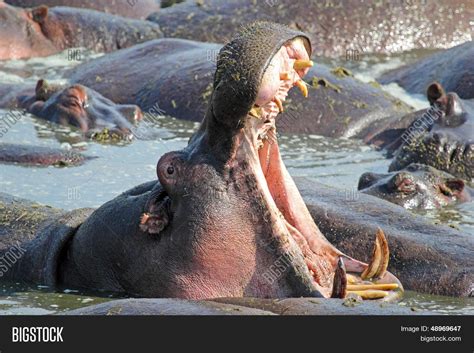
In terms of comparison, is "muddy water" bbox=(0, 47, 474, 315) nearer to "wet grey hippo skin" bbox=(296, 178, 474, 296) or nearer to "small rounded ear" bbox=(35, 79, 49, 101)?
"wet grey hippo skin" bbox=(296, 178, 474, 296)

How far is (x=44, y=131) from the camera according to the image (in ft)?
41.5

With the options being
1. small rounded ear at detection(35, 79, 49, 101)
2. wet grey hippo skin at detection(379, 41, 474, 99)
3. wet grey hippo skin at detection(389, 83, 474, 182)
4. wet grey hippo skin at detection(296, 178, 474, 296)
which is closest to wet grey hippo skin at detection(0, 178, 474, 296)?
wet grey hippo skin at detection(296, 178, 474, 296)

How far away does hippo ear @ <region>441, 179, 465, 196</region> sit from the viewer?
994 centimetres

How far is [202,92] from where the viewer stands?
13492 mm

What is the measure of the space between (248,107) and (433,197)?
13.4 ft

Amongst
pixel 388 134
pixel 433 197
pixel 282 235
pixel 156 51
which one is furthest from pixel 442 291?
pixel 156 51

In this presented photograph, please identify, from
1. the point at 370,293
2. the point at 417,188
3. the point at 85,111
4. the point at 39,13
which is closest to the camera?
the point at 370,293

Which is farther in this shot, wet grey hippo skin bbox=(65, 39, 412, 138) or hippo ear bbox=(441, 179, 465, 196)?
wet grey hippo skin bbox=(65, 39, 412, 138)

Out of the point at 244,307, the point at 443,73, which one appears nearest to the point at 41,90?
the point at 443,73

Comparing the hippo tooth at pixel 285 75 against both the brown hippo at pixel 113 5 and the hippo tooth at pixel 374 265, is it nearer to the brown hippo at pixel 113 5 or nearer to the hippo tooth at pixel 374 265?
the hippo tooth at pixel 374 265

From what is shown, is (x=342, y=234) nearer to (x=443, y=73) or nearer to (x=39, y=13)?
(x=443, y=73)

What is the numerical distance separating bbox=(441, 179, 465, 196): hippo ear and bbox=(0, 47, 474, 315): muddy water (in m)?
0.18

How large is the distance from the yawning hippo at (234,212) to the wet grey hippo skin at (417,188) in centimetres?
303

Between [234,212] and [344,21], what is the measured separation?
Result: 1064cm
